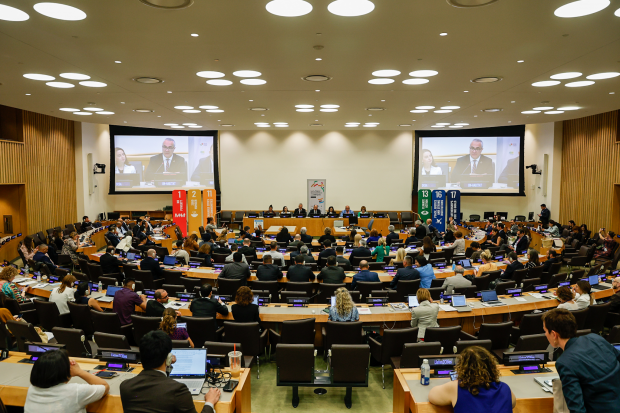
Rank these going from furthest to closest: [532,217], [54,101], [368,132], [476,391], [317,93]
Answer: [368,132] → [532,217] → [54,101] → [317,93] → [476,391]

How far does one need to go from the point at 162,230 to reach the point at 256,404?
494 inches

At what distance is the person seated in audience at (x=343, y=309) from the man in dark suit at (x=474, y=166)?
1756 cm

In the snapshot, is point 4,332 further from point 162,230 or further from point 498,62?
point 162,230

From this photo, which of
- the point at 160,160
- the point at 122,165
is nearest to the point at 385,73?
the point at 160,160

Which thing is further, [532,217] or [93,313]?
[532,217]

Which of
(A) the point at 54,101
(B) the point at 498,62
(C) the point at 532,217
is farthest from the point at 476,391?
(C) the point at 532,217

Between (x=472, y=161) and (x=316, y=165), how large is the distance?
25.5ft

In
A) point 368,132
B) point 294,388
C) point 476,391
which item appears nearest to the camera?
point 476,391

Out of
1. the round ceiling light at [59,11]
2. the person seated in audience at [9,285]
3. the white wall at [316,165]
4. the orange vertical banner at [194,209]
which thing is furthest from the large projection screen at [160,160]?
the round ceiling light at [59,11]

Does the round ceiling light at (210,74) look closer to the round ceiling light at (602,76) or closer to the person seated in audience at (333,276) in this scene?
the person seated in audience at (333,276)

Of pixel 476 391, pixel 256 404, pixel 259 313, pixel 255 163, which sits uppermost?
pixel 255 163

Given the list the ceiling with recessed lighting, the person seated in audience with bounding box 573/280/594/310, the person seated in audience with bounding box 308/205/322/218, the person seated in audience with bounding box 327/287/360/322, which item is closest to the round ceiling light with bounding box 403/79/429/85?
the ceiling with recessed lighting

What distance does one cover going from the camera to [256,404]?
5.14 m

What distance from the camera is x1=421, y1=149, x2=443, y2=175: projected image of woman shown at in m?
22.0
